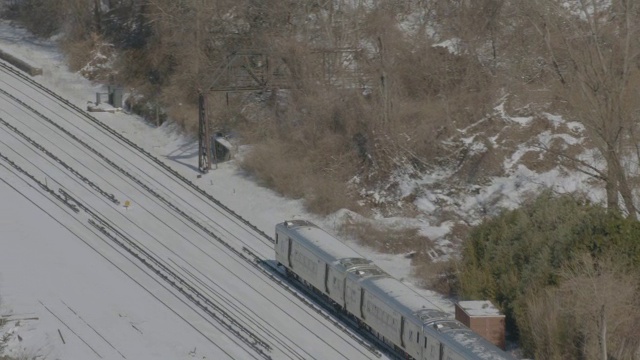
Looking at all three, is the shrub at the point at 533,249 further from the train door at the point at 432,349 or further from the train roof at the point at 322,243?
the train roof at the point at 322,243

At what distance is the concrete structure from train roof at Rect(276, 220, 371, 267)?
429 cm

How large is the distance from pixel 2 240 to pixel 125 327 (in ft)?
28.9

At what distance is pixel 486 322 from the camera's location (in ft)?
116

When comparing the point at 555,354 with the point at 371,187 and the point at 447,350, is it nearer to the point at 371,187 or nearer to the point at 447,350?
the point at 447,350

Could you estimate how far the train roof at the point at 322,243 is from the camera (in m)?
38.7

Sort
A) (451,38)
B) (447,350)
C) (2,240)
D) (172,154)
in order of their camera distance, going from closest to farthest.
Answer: (447,350)
(2,240)
(172,154)
(451,38)

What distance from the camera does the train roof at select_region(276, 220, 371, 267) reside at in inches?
1523

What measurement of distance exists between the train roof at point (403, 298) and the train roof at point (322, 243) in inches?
66.9

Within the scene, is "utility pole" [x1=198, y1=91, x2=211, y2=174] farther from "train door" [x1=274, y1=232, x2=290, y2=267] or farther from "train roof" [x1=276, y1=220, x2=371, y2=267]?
"train door" [x1=274, y1=232, x2=290, y2=267]

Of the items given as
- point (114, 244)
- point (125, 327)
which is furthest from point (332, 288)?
point (114, 244)

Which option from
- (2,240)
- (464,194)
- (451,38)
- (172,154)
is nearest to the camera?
(2,240)

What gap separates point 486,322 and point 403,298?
257 cm

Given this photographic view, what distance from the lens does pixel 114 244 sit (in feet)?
143

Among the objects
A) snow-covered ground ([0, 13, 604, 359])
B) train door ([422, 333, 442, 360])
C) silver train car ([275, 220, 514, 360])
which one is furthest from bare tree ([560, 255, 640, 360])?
snow-covered ground ([0, 13, 604, 359])
